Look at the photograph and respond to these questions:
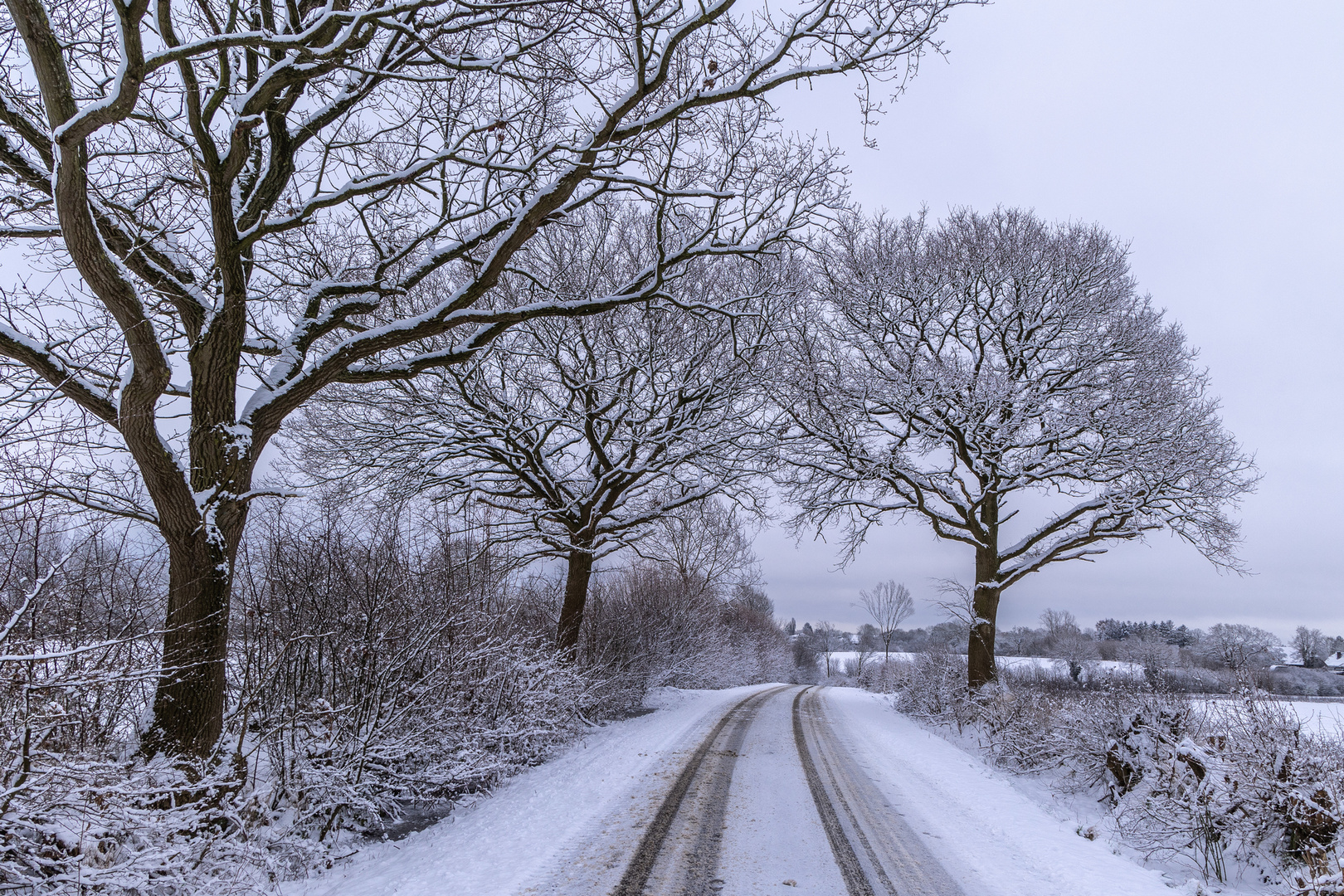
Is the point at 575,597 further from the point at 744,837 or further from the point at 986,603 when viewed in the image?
the point at 986,603

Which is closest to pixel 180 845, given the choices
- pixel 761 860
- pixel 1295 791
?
pixel 761 860

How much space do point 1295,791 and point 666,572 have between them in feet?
69.5

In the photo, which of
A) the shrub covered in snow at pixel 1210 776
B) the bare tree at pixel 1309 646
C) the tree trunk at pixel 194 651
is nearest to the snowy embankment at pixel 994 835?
the shrub covered in snow at pixel 1210 776

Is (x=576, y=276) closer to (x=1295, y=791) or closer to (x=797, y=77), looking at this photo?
(x=797, y=77)

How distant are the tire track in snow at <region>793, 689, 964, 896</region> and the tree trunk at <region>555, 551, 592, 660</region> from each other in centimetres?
518

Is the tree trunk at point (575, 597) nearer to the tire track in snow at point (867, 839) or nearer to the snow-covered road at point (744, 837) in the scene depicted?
the snow-covered road at point (744, 837)

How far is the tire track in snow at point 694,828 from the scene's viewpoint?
4891mm

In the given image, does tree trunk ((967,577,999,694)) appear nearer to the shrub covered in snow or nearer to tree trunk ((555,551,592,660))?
the shrub covered in snow

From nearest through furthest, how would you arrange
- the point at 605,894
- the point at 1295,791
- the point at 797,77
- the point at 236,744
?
the point at 605,894 → the point at 236,744 → the point at 1295,791 → the point at 797,77

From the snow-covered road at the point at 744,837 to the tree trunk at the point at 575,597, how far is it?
285 cm

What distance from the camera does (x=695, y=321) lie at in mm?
13164

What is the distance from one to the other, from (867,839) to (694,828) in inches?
65.7

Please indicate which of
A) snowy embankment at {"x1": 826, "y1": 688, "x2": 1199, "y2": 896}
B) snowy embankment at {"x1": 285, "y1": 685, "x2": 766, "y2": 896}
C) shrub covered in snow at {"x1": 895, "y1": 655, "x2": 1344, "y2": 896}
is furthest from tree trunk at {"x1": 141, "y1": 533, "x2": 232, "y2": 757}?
shrub covered in snow at {"x1": 895, "y1": 655, "x2": 1344, "y2": 896}

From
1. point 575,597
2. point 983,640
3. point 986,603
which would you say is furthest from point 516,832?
point 986,603
